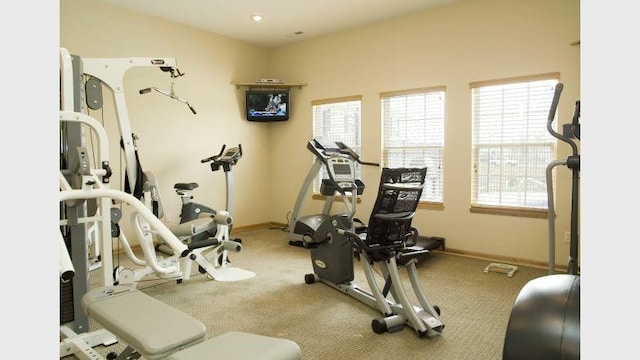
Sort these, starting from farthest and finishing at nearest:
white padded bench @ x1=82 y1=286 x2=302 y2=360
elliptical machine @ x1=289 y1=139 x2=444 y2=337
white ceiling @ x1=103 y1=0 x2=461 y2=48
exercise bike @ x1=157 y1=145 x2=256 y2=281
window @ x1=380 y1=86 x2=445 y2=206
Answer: window @ x1=380 y1=86 x2=445 y2=206 → white ceiling @ x1=103 y1=0 x2=461 y2=48 → exercise bike @ x1=157 y1=145 x2=256 y2=281 → elliptical machine @ x1=289 y1=139 x2=444 y2=337 → white padded bench @ x1=82 y1=286 x2=302 y2=360

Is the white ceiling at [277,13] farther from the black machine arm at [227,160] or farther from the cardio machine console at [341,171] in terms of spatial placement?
the cardio machine console at [341,171]

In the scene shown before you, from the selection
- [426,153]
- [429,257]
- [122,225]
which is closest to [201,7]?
[122,225]

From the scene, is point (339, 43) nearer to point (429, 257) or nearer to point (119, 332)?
point (429, 257)

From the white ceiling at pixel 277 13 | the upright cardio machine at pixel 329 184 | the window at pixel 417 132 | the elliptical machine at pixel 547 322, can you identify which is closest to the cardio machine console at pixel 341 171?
the upright cardio machine at pixel 329 184

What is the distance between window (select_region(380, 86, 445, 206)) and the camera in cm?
506

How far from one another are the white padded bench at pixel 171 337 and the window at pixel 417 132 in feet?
13.1

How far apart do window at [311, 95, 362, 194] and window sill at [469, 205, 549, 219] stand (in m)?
1.72

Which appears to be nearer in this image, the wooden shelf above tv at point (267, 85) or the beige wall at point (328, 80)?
the beige wall at point (328, 80)

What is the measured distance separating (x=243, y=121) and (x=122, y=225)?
240 centimetres

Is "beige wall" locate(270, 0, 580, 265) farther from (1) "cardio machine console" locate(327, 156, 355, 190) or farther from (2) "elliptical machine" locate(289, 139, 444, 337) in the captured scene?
(2) "elliptical machine" locate(289, 139, 444, 337)

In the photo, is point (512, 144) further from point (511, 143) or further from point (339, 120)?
point (339, 120)

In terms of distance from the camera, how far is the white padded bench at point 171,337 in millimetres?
1373

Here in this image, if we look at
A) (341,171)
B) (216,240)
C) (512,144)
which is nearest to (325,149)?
(341,171)

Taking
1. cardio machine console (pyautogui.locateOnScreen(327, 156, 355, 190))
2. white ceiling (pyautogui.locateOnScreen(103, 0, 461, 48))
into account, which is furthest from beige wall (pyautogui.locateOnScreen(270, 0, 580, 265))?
cardio machine console (pyautogui.locateOnScreen(327, 156, 355, 190))
